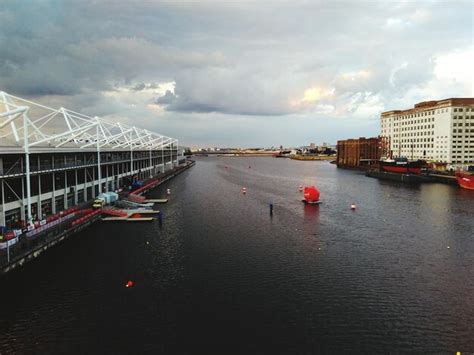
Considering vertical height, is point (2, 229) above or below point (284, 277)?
above

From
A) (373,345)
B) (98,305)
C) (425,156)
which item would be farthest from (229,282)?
(425,156)

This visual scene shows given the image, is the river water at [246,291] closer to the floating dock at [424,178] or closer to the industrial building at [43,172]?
the industrial building at [43,172]

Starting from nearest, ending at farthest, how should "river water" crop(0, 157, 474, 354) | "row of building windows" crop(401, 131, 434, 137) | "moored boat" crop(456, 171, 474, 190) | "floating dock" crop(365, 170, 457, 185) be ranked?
1. "river water" crop(0, 157, 474, 354)
2. "moored boat" crop(456, 171, 474, 190)
3. "floating dock" crop(365, 170, 457, 185)
4. "row of building windows" crop(401, 131, 434, 137)

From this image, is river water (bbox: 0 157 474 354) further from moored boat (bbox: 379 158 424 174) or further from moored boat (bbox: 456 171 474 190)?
moored boat (bbox: 379 158 424 174)

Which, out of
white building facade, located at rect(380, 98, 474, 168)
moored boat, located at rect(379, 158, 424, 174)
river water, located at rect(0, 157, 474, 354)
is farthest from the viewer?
white building facade, located at rect(380, 98, 474, 168)

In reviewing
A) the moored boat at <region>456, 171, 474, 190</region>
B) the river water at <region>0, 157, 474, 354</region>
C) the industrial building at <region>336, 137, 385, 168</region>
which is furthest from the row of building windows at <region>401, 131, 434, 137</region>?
the river water at <region>0, 157, 474, 354</region>

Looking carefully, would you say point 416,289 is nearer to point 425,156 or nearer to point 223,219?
point 223,219

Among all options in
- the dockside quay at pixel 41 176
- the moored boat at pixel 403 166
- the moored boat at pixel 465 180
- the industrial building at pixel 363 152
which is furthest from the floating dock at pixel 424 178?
the dockside quay at pixel 41 176
